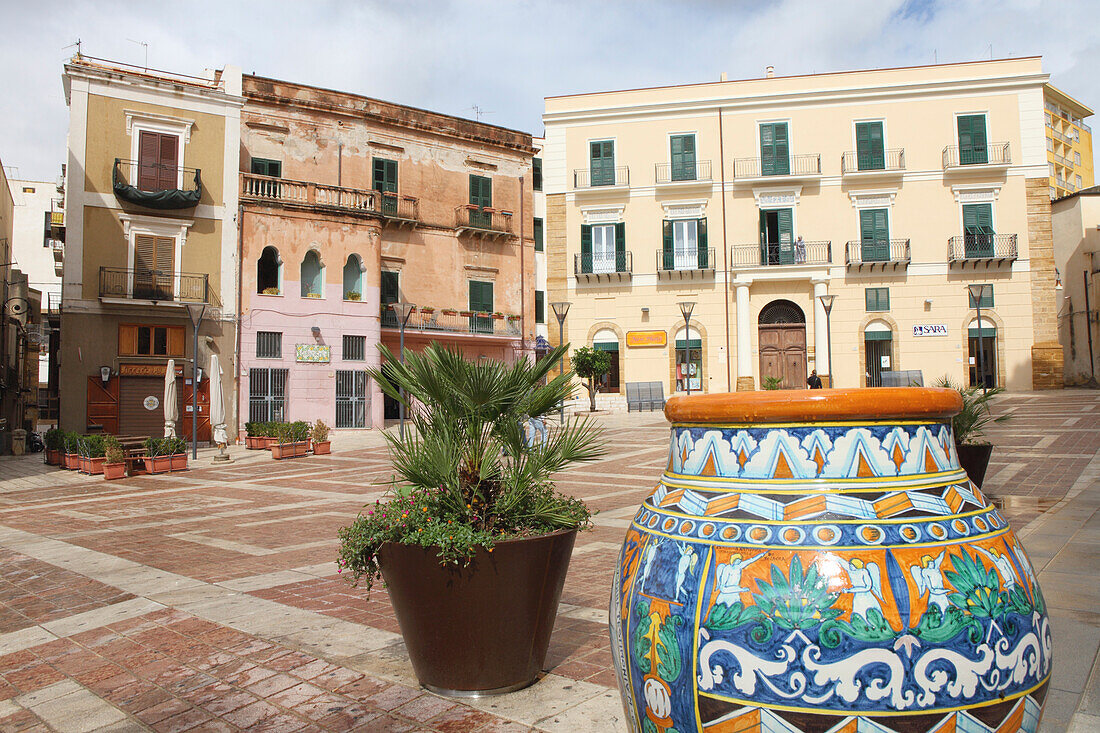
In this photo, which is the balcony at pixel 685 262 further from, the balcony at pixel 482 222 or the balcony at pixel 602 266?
the balcony at pixel 482 222

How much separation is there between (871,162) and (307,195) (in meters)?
20.3

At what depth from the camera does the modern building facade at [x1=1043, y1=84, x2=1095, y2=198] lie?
49.8 m

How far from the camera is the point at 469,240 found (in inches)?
1174

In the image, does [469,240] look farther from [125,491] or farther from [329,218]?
[125,491]

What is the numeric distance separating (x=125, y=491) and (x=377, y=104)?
751 inches

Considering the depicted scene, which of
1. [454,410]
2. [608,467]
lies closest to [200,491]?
[608,467]

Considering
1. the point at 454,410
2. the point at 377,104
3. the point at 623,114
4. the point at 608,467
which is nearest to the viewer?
the point at 454,410

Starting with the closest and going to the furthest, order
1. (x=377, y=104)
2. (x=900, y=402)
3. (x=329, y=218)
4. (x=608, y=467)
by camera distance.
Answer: (x=900, y=402) → (x=608, y=467) → (x=329, y=218) → (x=377, y=104)

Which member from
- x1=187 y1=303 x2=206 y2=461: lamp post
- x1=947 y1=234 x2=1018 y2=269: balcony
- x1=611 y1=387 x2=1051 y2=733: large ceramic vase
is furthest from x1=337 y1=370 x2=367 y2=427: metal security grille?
x1=611 y1=387 x2=1051 y2=733: large ceramic vase

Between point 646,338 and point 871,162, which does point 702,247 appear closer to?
point 646,338

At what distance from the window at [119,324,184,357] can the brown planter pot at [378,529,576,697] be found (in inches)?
839

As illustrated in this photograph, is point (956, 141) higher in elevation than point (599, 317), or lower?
higher

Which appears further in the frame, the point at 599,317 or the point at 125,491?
the point at 599,317

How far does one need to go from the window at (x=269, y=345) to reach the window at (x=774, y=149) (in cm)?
1855
